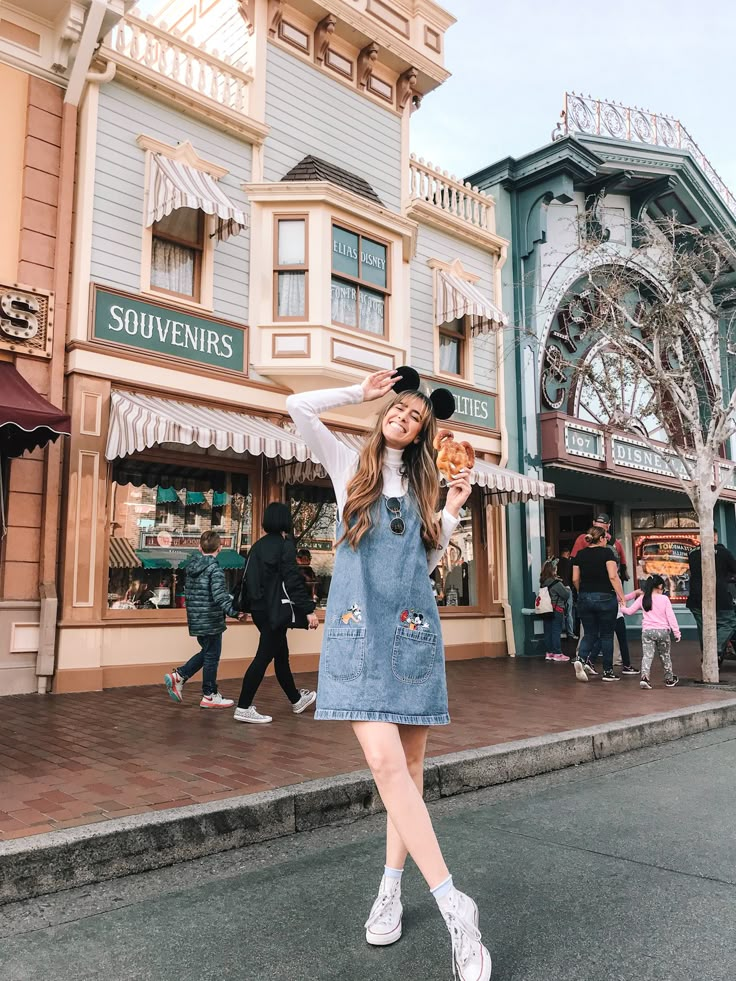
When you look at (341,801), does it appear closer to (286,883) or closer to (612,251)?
(286,883)

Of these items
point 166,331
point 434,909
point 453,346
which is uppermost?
point 453,346

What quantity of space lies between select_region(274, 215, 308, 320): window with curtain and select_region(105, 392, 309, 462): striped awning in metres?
2.10

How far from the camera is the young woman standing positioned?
2564 mm

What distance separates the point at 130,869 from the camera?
360 cm

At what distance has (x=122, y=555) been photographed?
9531mm

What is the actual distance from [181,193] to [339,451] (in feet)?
25.7

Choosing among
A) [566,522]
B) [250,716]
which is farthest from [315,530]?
[566,522]

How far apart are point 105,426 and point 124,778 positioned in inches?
209

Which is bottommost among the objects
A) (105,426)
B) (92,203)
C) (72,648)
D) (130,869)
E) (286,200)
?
(130,869)

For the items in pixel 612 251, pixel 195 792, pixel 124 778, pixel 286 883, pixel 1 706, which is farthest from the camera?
pixel 612 251

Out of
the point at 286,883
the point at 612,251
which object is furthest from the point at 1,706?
the point at 612,251

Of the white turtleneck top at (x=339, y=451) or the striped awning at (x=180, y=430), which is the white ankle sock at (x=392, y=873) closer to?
the white turtleneck top at (x=339, y=451)

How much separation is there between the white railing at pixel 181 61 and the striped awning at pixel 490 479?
497cm

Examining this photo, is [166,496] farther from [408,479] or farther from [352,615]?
[352,615]
